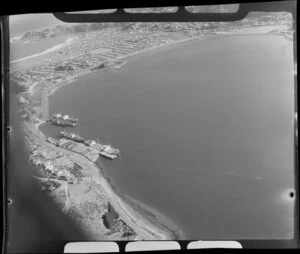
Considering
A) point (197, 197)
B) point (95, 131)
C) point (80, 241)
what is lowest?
point (80, 241)

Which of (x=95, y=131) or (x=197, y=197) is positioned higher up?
(x=95, y=131)

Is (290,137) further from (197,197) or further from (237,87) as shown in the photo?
(197,197)

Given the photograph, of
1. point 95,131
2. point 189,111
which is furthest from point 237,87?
point 95,131

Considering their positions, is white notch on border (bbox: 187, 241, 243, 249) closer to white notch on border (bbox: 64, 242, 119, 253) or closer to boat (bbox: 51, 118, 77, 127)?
white notch on border (bbox: 64, 242, 119, 253)

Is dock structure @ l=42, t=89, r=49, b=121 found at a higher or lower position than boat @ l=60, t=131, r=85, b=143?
higher

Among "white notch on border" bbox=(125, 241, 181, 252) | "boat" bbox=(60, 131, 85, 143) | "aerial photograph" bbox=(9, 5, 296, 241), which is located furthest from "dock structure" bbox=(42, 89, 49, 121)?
"white notch on border" bbox=(125, 241, 181, 252)

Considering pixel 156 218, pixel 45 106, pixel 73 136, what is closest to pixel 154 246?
pixel 156 218

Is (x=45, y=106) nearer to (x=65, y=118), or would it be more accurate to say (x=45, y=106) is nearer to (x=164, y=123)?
(x=65, y=118)

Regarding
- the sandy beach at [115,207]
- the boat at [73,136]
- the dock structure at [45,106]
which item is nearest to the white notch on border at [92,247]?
the sandy beach at [115,207]
